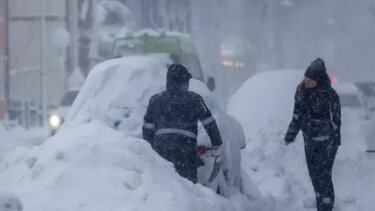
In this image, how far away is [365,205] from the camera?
10484 millimetres

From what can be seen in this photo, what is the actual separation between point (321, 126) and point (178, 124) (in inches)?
70.3

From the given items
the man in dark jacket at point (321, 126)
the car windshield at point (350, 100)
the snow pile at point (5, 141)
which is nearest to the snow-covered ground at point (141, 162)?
the man in dark jacket at point (321, 126)

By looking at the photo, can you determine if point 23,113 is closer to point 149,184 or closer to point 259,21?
point 149,184

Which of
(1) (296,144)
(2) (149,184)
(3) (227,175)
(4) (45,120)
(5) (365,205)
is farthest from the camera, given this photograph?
(4) (45,120)

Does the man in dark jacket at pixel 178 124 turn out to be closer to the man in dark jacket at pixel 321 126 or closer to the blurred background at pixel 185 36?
the man in dark jacket at pixel 321 126

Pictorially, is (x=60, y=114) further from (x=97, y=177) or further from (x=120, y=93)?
(x=97, y=177)

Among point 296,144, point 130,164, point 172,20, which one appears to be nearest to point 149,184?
point 130,164

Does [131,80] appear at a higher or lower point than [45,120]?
higher

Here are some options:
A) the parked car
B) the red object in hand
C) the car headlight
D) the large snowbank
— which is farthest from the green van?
the large snowbank

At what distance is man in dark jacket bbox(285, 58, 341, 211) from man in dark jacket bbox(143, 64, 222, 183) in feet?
4.66

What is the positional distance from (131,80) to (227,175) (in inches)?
55.2

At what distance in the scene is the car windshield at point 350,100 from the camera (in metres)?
20.4

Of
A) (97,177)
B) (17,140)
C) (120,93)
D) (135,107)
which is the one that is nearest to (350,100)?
(17,140)

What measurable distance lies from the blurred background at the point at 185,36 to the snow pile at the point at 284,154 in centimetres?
140
